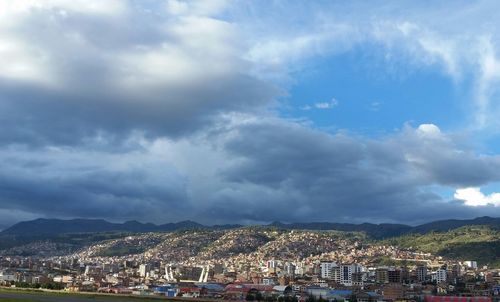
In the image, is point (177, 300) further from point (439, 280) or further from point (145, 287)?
point (439, 280)

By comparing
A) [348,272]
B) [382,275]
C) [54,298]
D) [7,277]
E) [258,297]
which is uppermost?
[348,272]

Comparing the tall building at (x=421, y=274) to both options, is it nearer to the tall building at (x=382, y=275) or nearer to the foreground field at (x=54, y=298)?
the tall building at (x=382, y=275)

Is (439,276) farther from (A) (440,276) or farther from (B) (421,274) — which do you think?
(B) (421,274)

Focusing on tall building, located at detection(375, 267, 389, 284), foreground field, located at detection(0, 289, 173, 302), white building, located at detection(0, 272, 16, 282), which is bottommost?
foreground field, located at detection(0, 289, 173, 302)

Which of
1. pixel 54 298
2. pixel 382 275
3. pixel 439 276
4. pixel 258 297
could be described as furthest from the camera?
pixel 439 276

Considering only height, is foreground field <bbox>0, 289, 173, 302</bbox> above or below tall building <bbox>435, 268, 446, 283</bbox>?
below

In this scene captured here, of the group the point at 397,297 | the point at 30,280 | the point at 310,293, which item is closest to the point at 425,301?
the point at 397,297

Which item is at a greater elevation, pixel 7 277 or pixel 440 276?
pixel 440 276

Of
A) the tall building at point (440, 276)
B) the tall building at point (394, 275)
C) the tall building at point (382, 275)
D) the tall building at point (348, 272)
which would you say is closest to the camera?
the tall building at point (382, 275)

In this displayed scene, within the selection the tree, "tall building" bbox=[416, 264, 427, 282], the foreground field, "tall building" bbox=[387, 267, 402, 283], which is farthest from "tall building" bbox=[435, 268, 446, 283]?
the foreground field

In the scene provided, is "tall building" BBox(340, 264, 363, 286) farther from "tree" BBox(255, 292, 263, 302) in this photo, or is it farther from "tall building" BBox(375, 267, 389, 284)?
"tree" BBox(255, 292, 263, 302)

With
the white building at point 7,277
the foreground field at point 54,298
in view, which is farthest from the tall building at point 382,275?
the white building at point 7,277

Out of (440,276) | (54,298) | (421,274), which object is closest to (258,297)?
(54,298)
